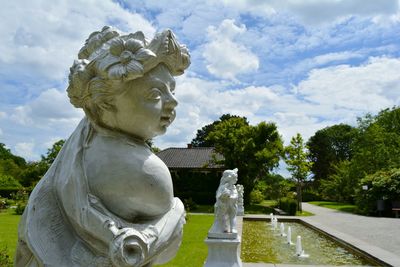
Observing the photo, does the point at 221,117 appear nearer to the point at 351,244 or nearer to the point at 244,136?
the point at 244,136

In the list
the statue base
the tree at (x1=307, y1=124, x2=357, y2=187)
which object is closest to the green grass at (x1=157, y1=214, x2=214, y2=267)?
the statue base

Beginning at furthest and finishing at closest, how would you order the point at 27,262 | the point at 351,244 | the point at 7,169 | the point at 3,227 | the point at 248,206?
the point at 7,169
the point at 248,206
the point at 3,227
the point at 351,244
the point at 27,262

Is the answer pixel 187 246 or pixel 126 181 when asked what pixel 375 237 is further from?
pixel 126 181

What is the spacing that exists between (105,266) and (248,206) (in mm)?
33415

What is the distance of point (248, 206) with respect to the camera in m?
34.2

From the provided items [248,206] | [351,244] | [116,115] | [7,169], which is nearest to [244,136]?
[248,206]

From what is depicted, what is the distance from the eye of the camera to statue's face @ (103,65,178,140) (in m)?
1.83

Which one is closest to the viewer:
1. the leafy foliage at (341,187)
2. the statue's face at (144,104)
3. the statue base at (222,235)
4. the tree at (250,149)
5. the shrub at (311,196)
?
the statue's face at (144,104)

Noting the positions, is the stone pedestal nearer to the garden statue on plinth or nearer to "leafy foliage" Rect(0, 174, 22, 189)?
the garden statue on plinth

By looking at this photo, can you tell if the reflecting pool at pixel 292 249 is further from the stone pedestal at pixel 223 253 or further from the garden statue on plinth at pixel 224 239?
the stone pedestal at pixel 223 253

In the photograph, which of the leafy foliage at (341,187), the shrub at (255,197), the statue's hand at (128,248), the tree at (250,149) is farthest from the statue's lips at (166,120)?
the leafy foliage at (341,187)

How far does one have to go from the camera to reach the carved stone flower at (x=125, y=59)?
5.73ft

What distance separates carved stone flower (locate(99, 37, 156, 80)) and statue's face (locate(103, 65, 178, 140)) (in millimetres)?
82

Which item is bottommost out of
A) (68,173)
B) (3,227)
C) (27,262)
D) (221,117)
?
(3,227)
